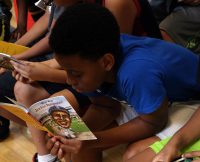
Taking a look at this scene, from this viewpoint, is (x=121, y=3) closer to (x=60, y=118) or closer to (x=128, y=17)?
(x=128, y=17)

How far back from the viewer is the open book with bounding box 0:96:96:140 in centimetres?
101

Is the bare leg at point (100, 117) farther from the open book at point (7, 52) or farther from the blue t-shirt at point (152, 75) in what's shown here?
the open book at point (7, 52)

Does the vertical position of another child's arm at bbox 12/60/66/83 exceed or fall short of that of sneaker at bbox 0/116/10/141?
it exceeds it

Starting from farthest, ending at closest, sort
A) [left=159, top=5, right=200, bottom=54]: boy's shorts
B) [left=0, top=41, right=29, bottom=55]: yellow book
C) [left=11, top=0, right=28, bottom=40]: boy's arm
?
[left=11, top=0, right=28, bottom=40]: boy's arm → [left=159, top=5, right=200, bottom=54]: boy's shorts → [left=0, top=41, right=29, bottom=55]: yellow book

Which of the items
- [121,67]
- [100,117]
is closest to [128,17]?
[121,67]

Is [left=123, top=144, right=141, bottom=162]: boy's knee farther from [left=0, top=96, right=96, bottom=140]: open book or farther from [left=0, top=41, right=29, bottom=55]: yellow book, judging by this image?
[left=0, top=41, right=29, bottom=55]: yellow book

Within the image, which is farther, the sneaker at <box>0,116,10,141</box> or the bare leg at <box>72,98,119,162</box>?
the sneaker at <box>0,116,10,141</box>

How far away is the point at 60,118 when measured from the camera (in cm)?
104

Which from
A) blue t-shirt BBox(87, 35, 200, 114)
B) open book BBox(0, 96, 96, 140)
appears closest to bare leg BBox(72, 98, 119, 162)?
blue t-shirt BBox(87, 35, 200, 114)

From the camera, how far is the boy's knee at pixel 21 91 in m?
1.38

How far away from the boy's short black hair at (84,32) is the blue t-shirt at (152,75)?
93mm

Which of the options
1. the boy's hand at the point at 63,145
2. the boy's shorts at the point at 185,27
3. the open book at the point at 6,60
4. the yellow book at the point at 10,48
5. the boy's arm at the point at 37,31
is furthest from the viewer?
the boy's arm at the point at 37,31

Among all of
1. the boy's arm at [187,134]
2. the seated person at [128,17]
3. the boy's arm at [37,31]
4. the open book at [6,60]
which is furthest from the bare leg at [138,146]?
the boy's arm at [37,31]

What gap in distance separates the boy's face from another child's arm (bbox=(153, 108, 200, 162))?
28 cm
